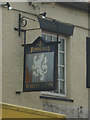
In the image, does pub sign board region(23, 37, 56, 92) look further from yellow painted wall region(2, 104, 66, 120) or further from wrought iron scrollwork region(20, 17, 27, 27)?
yellow painted wall region(2, 104, 66, 120)

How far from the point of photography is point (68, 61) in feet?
54.1

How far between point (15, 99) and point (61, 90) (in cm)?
235

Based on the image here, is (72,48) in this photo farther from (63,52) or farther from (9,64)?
(9,64)

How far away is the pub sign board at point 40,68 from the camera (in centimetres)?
1373

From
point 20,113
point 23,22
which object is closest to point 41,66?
point 23,22

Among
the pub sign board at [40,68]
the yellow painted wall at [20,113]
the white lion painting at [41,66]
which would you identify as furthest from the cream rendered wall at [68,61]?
the yellow painted wall at [20,113]

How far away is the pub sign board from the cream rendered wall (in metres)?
0.53

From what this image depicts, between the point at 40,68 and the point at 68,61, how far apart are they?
279cm

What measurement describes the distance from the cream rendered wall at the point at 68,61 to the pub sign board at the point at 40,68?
530 mm

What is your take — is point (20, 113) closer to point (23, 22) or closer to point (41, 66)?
point (41, 66)

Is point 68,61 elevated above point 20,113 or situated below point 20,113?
above

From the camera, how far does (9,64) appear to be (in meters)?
14.5

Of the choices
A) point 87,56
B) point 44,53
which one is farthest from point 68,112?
point 44,53

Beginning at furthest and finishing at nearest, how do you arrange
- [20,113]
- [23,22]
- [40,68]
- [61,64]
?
1. [61,64]
2. [23,22]
3. [40,68]
4. [20,113]
